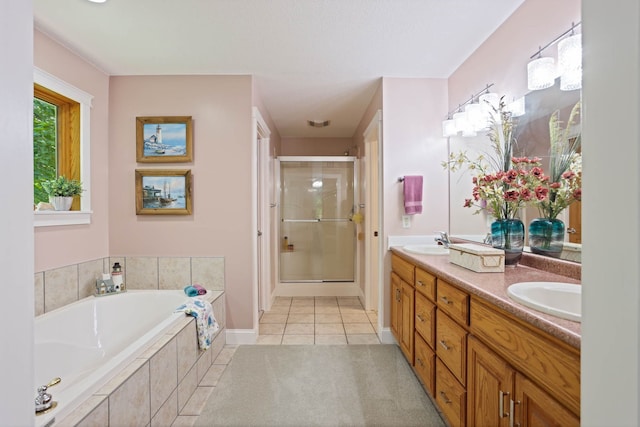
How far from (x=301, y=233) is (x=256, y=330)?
6.22 feet

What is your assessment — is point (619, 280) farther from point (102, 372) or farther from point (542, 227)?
point (102, 372)

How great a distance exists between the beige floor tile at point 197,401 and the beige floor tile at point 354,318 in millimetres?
1621

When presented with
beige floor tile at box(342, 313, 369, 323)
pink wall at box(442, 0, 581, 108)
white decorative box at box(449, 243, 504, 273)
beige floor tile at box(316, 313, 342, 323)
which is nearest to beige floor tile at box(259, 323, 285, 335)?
beige floor tile at box(316, 313, 342, 323)

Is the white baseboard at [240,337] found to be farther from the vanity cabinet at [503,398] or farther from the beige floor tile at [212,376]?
the vanity cabinet at [503,398]

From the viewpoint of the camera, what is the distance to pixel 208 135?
275 cm

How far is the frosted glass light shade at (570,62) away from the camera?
143 centimetres

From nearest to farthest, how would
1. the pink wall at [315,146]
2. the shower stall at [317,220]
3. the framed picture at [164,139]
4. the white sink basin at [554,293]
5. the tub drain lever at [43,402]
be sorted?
the tub drain lever at [43,402], the white sink basin at [554,293], the framed picture at [164,139], the shower stall at [317,220], the pink wall at [315,146]

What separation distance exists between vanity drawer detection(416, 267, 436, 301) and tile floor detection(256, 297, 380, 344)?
103 cm

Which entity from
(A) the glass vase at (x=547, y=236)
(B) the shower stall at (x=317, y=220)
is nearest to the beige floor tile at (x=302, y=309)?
(B) the shower stall at (x=317, y=220)

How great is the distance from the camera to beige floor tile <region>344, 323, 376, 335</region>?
9.91ft

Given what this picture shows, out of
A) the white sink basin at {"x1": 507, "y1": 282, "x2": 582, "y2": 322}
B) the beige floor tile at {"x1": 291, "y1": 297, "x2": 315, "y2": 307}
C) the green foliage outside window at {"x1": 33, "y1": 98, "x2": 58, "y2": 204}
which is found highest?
the green foliage outside window at {"x1": 33, "y1": 98, "x2": 58, "y2": 204}

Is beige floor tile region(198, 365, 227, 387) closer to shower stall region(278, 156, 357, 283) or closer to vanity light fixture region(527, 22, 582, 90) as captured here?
shower stall region(278, 156, 357, 283)

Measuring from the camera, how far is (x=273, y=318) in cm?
341

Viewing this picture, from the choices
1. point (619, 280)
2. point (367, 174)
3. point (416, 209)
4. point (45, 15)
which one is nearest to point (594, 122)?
point (619, 280)
